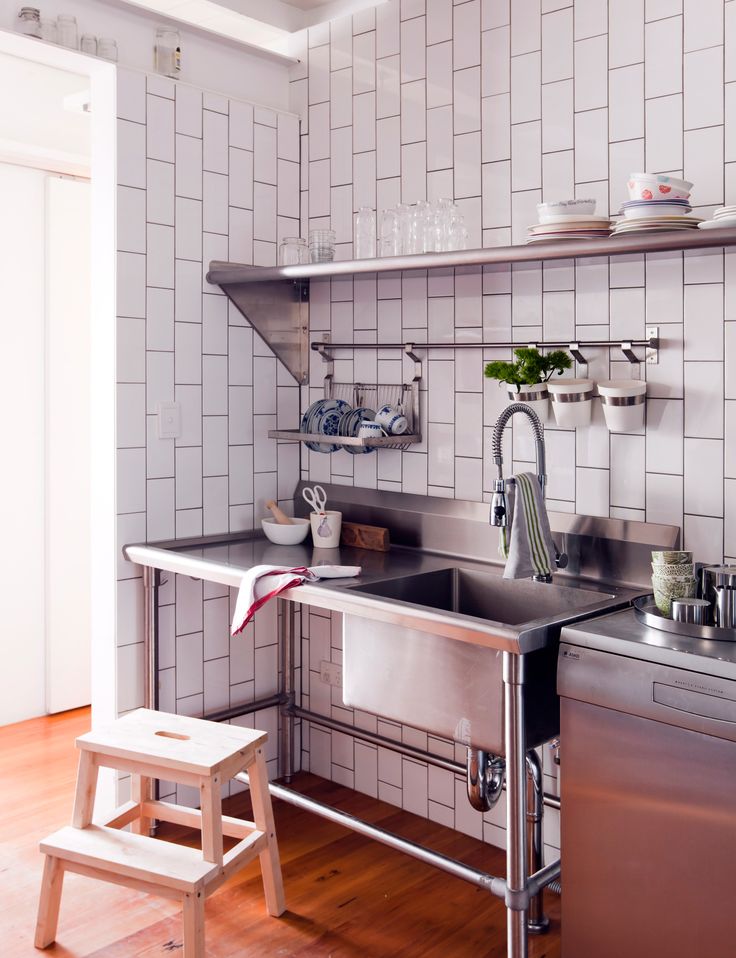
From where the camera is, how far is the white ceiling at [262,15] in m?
3.10

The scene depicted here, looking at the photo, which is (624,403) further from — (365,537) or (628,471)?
(365,537)

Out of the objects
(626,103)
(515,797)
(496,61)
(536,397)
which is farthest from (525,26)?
(515,797)

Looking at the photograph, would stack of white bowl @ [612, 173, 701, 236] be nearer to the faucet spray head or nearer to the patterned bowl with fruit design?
the patterned bowl with fruit design

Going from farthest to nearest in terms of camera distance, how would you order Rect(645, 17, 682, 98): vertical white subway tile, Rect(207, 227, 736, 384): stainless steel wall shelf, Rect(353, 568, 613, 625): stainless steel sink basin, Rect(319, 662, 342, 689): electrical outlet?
Rect(319, 662, 342, 689): electrical outlet
Rect(353, 568, 613, 625): stainless steel sink basin
Rect(645, 17, 682, 98): vertical white subway tile
Rect(207, 227, 736, 384): stainless steel wall shelf

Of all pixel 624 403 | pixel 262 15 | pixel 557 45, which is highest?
pixel 262 15

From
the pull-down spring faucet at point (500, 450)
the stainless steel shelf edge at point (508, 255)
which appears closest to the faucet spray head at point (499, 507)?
the pull-down spring faucet at point (500, 450)

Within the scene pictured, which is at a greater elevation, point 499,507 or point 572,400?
point 572,400

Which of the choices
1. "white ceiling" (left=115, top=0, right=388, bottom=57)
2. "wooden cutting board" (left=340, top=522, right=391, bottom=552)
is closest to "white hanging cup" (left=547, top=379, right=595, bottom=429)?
"wooden cutting board" (left=340, top=522, right=391, bottom=552)

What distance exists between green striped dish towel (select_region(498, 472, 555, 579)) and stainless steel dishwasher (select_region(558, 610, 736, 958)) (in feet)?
1.27

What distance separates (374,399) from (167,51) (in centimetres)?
119

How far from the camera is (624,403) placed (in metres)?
2.29

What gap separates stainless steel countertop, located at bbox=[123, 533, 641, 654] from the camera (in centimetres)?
193

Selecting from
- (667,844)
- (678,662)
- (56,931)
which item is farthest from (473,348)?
(56,931)

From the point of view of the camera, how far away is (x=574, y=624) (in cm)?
196
